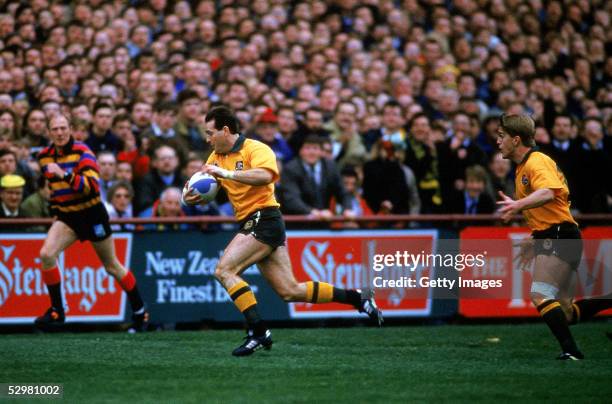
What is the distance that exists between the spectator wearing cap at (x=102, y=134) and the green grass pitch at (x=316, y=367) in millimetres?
2701

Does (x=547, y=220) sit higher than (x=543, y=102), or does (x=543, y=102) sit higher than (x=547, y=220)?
(x=543, y=102)

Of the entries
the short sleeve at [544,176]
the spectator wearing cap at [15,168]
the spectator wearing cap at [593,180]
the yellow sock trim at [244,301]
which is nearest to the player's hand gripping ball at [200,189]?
the yellow sock trim at [244,301]

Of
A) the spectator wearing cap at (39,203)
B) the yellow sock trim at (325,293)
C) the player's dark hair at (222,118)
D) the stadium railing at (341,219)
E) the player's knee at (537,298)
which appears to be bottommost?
the yellow sock trim at (325,293)

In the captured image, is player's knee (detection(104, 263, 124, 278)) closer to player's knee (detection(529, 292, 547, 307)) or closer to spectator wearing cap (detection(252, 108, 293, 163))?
spectator wearing cap (detection(252, 108, 293, 163))

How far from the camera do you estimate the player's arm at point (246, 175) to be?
9773 millimetres

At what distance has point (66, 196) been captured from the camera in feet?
38.3

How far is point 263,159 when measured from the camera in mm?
10062

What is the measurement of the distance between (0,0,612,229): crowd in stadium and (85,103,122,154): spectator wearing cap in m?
0.02

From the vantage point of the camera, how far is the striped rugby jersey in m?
11.6

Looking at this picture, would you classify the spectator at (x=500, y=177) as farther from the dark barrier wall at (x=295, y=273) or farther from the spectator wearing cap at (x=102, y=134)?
the spectator wearing cap at (x=102, y=134)

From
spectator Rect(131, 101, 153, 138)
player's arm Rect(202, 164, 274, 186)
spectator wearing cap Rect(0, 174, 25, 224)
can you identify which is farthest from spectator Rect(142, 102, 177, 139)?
player's arm Rect(202, 164, 274, 186)

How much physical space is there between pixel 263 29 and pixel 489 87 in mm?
3729

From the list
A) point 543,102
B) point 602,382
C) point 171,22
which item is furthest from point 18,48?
point 602,382

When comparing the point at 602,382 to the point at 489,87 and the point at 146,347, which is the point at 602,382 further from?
the point at 489,87
